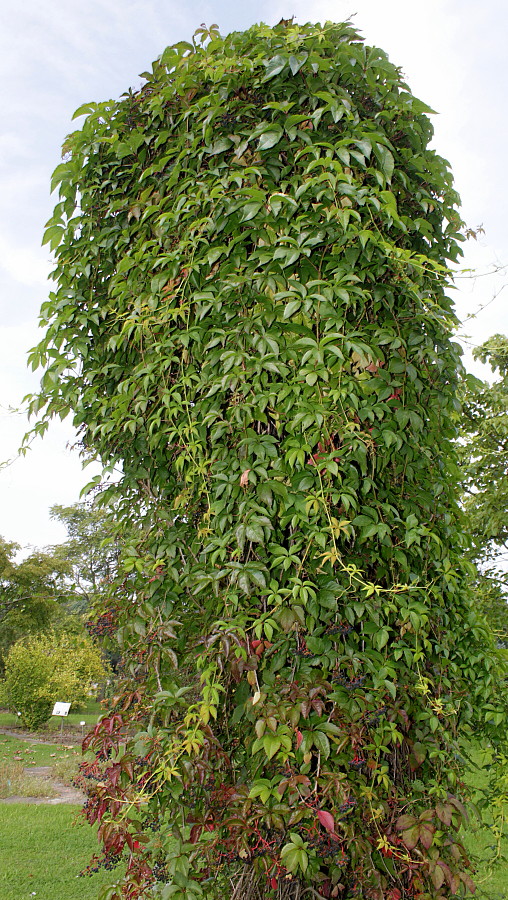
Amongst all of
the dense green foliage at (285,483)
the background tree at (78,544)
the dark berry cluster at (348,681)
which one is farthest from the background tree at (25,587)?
the dark berry cluster at (348,681)

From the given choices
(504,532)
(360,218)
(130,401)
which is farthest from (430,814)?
(504,532)

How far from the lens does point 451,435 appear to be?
212 centimetres

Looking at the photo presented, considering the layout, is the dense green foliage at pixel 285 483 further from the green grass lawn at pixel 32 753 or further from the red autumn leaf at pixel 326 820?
the green grass lawn at pixel 32 753

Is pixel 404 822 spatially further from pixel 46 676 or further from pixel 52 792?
pixel 46 676

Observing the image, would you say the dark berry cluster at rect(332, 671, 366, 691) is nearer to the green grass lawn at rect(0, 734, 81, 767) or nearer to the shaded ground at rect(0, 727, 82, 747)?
the green grass lawn at rect(0, 734, 81, 767)

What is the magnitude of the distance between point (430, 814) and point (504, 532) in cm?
649

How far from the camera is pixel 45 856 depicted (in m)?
4.39

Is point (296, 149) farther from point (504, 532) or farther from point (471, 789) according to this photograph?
point (504, 532)

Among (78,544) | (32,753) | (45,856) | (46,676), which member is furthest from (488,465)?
(78,544)

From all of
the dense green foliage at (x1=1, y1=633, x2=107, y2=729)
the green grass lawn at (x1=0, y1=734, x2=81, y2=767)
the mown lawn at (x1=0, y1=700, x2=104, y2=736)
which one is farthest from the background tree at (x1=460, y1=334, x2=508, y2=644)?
the mown lawn at (x1=0, y1=700, x2=104, y2=736)

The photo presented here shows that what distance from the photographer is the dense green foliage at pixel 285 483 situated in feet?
5.39

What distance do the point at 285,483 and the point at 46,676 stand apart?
44.9 feet

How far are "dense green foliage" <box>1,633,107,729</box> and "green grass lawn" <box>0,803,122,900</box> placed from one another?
282 inches

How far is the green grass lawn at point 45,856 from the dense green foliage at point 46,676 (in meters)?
7.16
